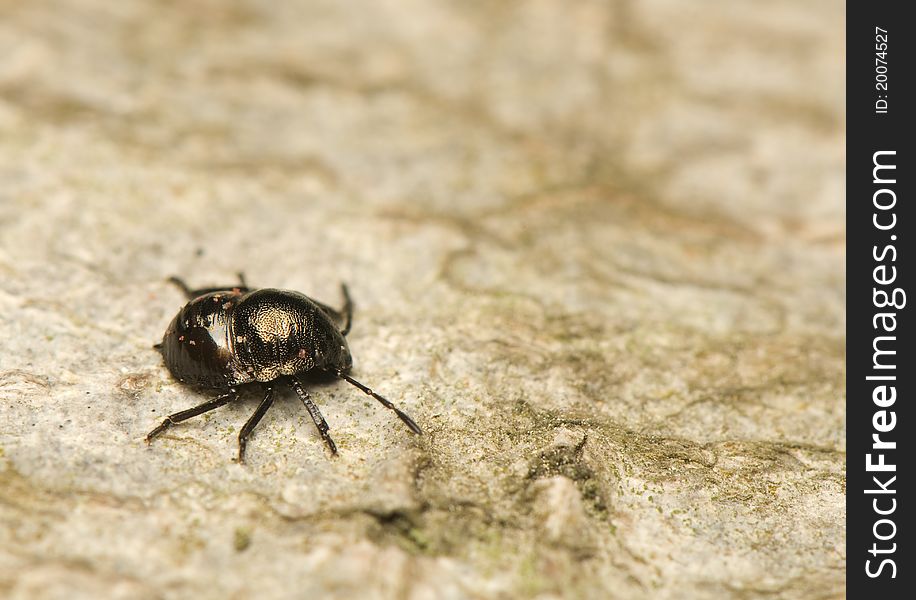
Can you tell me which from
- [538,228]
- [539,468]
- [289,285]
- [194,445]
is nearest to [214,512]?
[194,445]

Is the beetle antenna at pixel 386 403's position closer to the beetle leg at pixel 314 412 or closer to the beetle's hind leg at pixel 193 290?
the beetle leg at pixel 314 412

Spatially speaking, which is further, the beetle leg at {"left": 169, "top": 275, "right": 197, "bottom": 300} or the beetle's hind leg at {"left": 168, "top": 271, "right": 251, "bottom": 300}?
the beetle leg at {"left": 169, "top": 275, "right": 197, "bottom": 300}

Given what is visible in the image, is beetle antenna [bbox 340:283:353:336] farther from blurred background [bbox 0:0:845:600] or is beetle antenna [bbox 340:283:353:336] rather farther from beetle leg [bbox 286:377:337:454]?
beetle leg [bbox 286:377:337:454]

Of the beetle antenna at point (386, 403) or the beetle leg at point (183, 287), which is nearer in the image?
the beetle antenna at point (386, 403)
